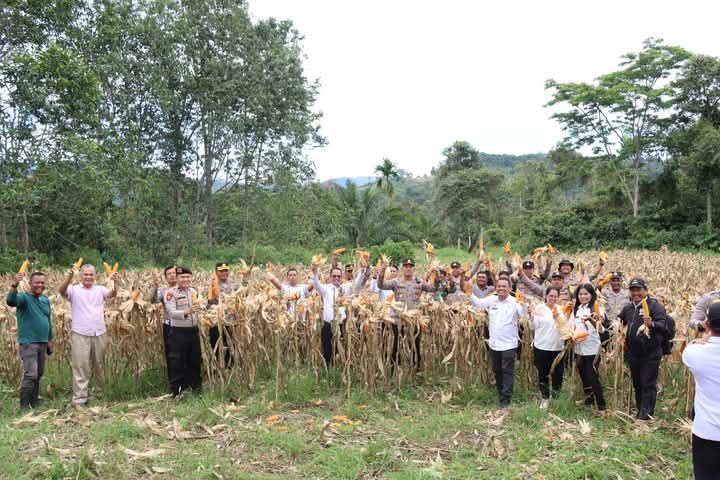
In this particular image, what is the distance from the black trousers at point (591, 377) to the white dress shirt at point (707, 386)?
2444 millimetres

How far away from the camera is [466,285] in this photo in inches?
A: 280

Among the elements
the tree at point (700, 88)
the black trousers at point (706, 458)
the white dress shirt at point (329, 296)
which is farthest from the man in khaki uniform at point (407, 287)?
the tree at point (700, 88)

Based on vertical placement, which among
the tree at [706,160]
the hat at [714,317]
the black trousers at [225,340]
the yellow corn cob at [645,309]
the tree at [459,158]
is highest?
the tree at [459,158]

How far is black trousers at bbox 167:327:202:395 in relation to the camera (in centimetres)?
639

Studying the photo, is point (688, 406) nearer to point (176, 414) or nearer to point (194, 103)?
point (176, 414)

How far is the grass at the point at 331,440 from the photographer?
464 cm

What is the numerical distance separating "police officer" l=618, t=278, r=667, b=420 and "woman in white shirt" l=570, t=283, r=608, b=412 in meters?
0.34

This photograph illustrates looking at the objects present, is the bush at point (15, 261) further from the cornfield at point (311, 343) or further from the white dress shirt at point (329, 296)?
the white dress shirt at point (329, 296)

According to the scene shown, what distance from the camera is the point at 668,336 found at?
540 cm

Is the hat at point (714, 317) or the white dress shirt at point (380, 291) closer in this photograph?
the hat at point (714, 317)

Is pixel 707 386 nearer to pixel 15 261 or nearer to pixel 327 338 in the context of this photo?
pixel 327 338

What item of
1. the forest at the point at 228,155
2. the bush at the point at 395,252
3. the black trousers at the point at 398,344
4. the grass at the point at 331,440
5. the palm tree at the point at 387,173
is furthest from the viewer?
the palm tree at the point at 387,173

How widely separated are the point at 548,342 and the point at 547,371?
1.26ft

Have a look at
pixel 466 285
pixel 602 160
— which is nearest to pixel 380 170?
pixel 602 160
